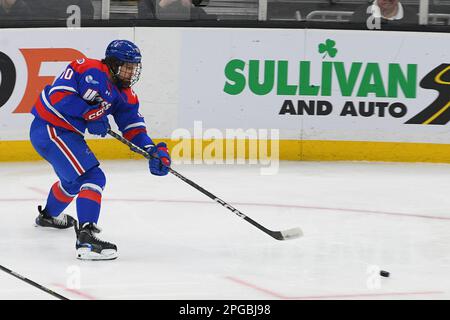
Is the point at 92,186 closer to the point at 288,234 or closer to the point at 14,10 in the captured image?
the point at 288,234

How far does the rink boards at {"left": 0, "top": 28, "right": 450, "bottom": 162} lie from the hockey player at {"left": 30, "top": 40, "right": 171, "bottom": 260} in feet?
8.53

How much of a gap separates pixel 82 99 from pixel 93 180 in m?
0.41

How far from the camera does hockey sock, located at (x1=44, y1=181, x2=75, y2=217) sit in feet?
20.9

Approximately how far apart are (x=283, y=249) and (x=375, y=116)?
9.56ft

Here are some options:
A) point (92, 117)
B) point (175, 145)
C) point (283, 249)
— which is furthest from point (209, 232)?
point (175, 145)

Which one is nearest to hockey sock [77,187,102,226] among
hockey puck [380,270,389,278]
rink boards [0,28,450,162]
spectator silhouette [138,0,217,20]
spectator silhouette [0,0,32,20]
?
hockey puck [380,270,389,278]

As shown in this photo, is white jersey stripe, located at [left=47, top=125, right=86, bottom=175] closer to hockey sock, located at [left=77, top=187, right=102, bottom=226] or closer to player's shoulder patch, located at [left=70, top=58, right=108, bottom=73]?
hockey sock, located at [left=77, top=187, right=102, bottom=226]

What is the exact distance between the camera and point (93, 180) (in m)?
5.90

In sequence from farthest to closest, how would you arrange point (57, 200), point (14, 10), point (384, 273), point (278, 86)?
point (278, 86) < point (14, 10) < point (57, 200) < point (384, 273)

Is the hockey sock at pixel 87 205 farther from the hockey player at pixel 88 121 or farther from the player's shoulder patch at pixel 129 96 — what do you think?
the player's shoulder patch at pixel 129 96

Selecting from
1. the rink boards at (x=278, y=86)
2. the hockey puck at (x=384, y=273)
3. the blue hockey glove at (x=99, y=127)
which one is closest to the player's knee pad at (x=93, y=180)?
the blue hockey glove at (x=99, y=127)

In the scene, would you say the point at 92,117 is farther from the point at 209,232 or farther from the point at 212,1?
the point at 212,1

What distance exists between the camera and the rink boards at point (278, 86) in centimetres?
877

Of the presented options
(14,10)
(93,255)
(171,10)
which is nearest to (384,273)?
(93,255)
